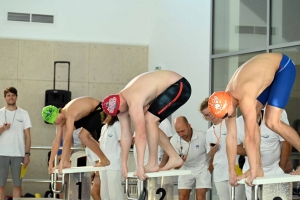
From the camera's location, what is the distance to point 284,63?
4.92 m

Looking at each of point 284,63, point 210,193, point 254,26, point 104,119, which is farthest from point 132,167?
point 284,63

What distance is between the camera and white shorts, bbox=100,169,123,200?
7.30m

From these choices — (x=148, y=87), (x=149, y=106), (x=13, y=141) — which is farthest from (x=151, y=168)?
(x=13, y=141)

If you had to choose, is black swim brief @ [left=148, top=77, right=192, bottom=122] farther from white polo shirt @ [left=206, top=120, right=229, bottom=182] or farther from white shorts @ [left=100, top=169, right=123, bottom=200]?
white shorts @ [left=100, top=169, right=123, bottom=200]

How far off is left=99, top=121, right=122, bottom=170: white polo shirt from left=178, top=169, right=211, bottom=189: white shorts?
0.92m

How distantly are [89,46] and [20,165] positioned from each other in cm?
369

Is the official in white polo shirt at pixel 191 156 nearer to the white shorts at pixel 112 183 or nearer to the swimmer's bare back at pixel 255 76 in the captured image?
the white shorts at pixel 112 183

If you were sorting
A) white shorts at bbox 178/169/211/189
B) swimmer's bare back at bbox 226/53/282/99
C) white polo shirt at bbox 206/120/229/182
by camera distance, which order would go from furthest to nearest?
white shorts at bbox 178/169/211/189
white polo shirt at bbox 206/120/229/182
swimmer's bare back at bbox 226/53/282/99

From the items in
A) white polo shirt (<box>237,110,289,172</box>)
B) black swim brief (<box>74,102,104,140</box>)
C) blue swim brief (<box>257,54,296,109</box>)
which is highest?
blue swim brief (<box>257,54,296,109</box>)

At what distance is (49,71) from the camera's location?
11.4m

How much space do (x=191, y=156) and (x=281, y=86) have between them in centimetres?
233

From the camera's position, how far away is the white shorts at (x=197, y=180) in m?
6.82

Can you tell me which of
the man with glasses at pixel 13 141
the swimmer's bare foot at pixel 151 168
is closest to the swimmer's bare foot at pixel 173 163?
the swimmer's bare foot at pixel 151 168

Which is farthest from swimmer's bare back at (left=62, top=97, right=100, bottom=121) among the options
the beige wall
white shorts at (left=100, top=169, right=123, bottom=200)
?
the beige wall
